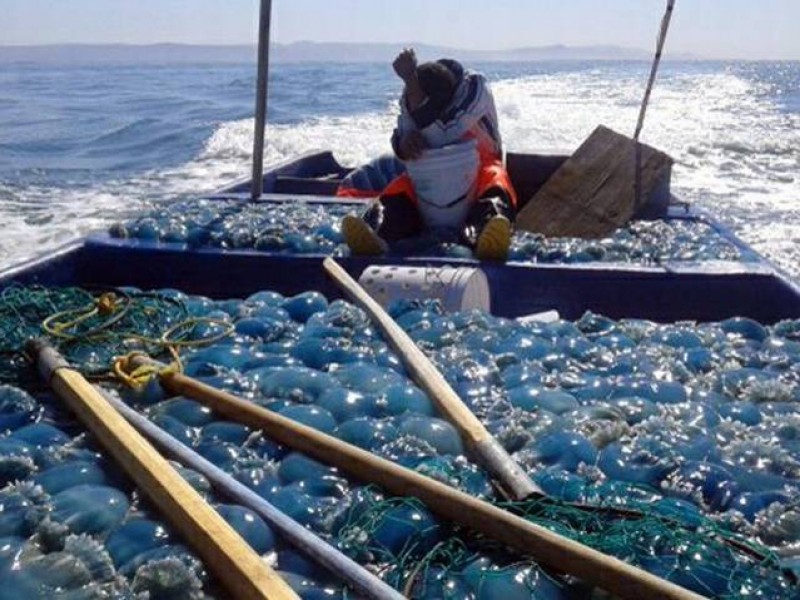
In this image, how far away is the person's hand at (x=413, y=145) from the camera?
5.11 meters

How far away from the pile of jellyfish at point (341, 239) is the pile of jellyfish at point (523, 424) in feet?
2.72

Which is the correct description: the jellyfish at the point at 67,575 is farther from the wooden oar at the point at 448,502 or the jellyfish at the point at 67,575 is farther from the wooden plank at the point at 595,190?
the wooden plank at the point at 595,190

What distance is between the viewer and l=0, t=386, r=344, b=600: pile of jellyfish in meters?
2.10

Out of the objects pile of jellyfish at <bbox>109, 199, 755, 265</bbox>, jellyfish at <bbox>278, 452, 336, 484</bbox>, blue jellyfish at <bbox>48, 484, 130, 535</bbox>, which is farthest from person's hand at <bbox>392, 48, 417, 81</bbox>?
blue jellyfish at <bbox>48, 484, 130, 535</bbox>

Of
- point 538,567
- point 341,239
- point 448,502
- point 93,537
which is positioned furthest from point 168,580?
point 341,239

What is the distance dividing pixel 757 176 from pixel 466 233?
9.56m

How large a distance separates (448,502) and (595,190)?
3853 mm

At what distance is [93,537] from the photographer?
2.30 m

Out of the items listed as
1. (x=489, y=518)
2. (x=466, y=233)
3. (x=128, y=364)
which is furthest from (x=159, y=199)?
(x=489, y=518)

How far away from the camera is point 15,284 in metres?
4.28

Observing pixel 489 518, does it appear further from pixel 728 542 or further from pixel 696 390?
pixel 696 390

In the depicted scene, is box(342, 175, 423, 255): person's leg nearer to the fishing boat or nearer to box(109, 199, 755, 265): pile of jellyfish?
box(109, 199, 755, 265): pile of jellyfish

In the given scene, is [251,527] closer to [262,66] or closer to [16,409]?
[16,409]

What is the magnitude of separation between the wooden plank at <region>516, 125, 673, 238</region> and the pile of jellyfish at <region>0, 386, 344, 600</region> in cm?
334
